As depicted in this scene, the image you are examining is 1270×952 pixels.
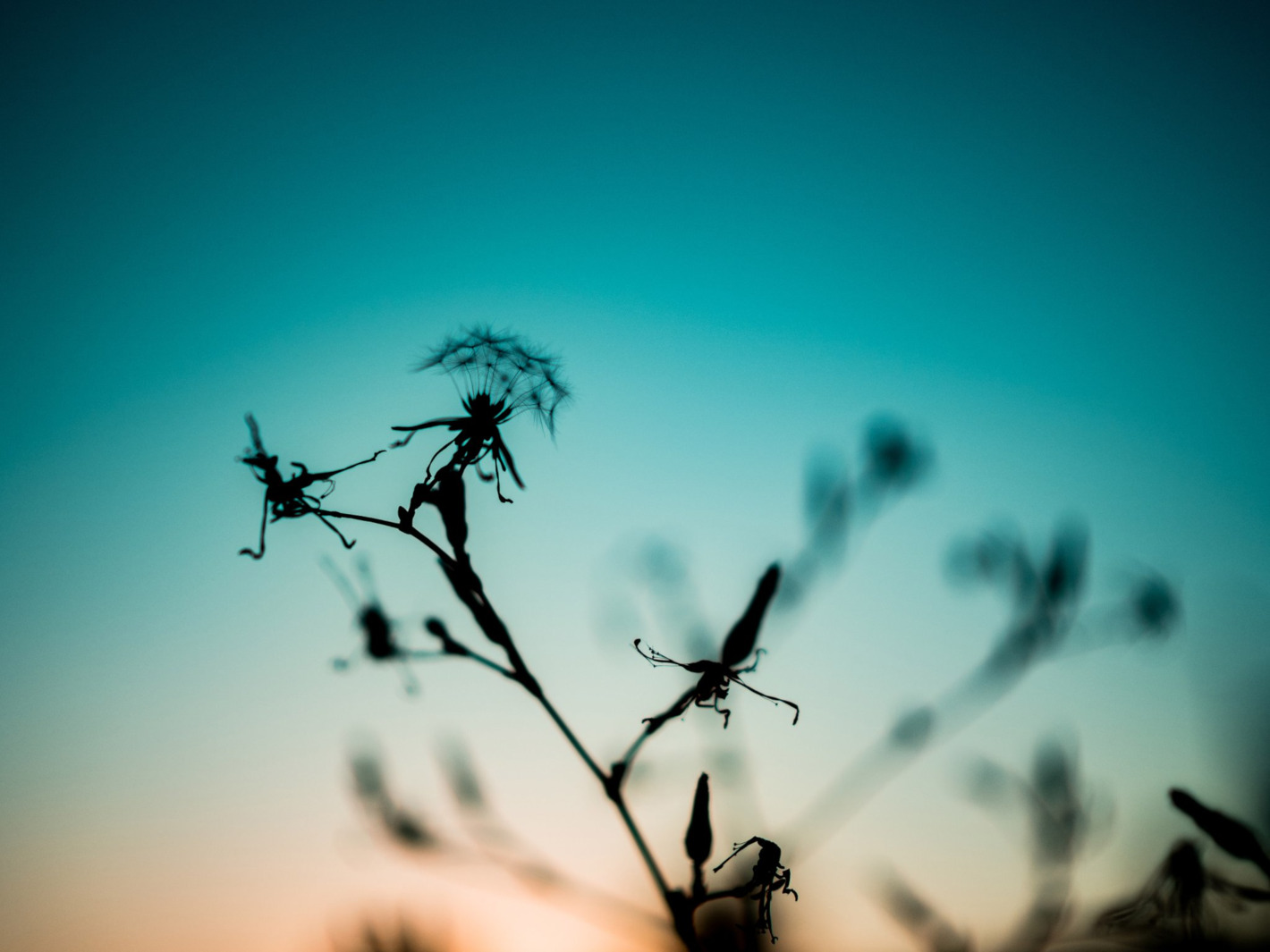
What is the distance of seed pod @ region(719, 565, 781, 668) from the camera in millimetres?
1438

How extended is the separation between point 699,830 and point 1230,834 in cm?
97

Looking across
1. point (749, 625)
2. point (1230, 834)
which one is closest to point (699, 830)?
point (749, 625)

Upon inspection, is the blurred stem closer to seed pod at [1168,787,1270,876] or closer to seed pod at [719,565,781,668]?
seed pod at [719,565,781,668]

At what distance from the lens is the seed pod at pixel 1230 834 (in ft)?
4.25

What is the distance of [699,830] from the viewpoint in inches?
53.4

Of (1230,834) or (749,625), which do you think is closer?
(1230,834)

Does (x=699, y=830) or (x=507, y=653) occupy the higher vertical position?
(x=507, y=653)

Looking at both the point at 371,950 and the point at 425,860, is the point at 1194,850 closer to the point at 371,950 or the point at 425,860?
the point at 425,860

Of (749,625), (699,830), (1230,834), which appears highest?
(749,625)

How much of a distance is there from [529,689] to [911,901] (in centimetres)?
150

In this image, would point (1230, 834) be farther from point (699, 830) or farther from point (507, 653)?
point (507, 653)

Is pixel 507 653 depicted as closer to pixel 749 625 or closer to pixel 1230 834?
pixel 749 625

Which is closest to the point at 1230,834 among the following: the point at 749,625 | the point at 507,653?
the point at 749,625

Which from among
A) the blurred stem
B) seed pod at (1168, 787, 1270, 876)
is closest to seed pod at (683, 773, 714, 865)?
the blurred stem
